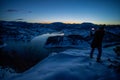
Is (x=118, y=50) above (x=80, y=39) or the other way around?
above

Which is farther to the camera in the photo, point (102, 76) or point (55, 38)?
point (55, 38)

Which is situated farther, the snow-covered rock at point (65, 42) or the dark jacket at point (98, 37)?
the snow-covered rock at point (65, 42)

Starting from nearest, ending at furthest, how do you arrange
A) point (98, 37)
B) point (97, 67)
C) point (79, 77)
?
point (79, 77)
point (97, 67)
point (98, 37)

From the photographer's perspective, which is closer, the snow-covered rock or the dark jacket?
the dark jacket

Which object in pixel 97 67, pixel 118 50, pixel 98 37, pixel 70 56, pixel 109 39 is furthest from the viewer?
pixel 109 39

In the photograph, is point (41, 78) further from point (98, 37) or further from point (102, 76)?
point (98, 37)

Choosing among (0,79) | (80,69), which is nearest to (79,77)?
(80,69)

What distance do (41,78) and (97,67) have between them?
9.58ft

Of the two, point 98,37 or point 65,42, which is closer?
point 98,37

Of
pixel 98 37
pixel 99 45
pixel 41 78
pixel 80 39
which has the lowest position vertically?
pixel 80 39

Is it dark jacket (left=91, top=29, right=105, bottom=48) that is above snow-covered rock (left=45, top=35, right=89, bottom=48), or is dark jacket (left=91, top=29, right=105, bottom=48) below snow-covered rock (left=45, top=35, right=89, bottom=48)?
above

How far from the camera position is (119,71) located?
219 inches

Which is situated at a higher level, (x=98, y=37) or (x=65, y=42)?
(x=98, y=37)

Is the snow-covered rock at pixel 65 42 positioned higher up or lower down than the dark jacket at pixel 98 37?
lower down
